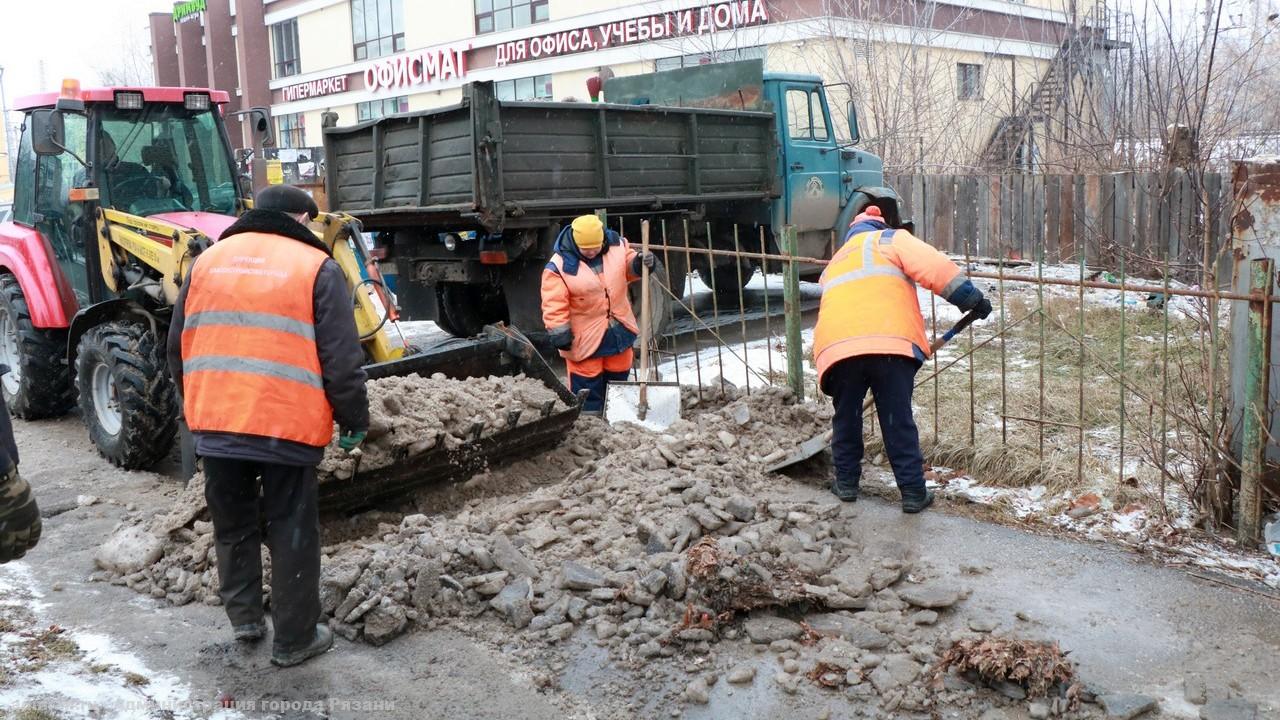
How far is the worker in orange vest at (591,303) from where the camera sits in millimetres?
6781

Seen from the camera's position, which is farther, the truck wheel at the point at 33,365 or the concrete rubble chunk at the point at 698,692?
the truck wheel at the point at 33,365

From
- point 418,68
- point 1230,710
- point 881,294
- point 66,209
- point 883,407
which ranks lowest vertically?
point 1230,710

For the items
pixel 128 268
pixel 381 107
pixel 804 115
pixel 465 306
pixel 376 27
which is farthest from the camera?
pixel 381 107

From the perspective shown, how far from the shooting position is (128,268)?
7.33m

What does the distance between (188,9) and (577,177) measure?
33.9 metres

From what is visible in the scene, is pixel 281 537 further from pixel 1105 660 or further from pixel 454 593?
pixel 1105 660

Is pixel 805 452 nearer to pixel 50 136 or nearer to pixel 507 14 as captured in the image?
pixel 50 136

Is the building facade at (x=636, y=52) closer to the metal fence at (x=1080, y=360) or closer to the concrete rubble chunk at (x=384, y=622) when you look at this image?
the metal fence at (x=1080, y=360)

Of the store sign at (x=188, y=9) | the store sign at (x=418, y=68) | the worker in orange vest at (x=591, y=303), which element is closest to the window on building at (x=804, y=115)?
the worker in orange vest at (x=591, y=303)

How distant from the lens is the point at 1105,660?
3.74 meters

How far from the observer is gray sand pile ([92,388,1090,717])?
3.82 m

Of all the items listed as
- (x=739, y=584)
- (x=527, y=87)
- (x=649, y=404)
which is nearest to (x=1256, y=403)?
(x=739, y=584)

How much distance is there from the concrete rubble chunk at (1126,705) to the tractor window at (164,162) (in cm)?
680

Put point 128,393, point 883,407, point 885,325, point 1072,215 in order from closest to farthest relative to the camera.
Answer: point 885,325, point 883,407, point 128,393, point 1072,215
